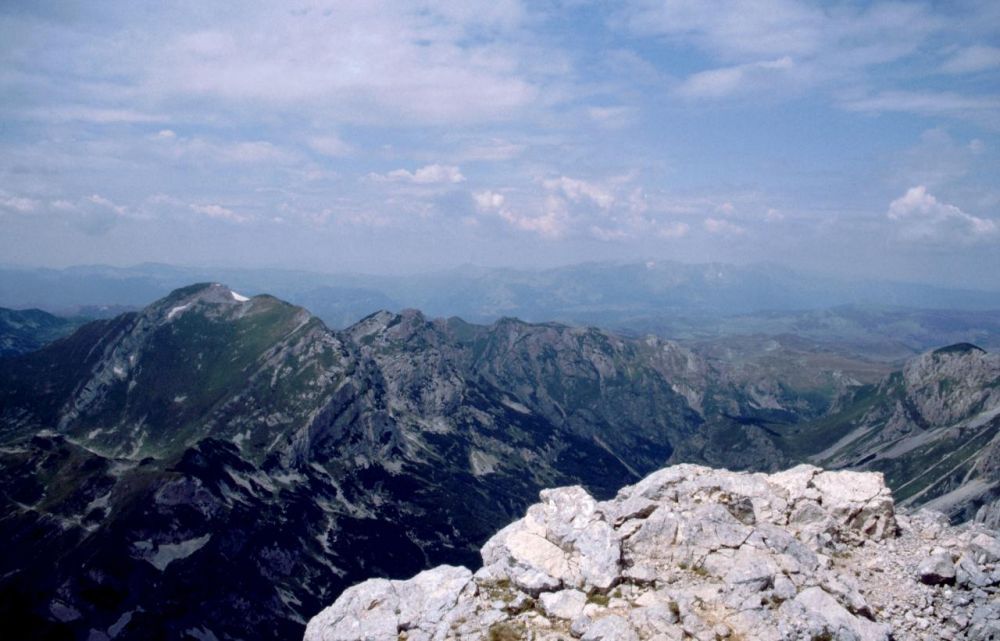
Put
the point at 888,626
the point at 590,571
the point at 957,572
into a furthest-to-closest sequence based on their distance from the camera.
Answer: the point at 590,571, the point at 957,572, the point at 888,626

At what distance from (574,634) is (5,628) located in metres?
231

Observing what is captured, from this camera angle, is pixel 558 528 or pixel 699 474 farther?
pixel 699 474

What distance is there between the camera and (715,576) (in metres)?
37.2

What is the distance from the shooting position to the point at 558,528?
4312cm

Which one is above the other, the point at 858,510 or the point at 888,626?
the point at 858,510

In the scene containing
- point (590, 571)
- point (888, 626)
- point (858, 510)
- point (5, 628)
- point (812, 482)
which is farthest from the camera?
point (5, 628)

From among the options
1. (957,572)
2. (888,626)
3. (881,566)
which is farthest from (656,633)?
(957,572)

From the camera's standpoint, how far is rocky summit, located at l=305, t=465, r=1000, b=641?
33.8 metres

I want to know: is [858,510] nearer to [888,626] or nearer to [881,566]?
[881,566]

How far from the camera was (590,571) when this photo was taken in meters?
38.6

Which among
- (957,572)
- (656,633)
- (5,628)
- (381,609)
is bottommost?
(5,628)

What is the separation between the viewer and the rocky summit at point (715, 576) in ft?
111

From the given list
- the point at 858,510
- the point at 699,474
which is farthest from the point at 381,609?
the point at 858,510

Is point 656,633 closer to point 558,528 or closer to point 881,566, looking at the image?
point 558,528
